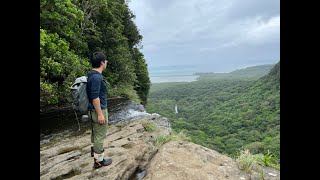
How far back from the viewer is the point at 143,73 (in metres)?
29.2

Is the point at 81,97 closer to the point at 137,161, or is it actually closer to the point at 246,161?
the point at 137,161

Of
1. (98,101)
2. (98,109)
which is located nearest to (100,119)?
(98,109)

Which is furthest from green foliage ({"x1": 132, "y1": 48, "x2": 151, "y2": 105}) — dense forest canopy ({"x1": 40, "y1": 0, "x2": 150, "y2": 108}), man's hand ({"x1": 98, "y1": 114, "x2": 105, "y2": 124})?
man's hand ({"x1": 98, "y1": 114, "x2": 105, "y2": 124})

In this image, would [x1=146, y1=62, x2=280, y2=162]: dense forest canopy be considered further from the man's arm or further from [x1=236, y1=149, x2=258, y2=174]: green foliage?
the man's arm

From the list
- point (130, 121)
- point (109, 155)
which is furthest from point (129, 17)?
point (109, 155)

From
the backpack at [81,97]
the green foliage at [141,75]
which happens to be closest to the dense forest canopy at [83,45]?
the green foliage at [141,75]

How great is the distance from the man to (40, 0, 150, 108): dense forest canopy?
205 inches

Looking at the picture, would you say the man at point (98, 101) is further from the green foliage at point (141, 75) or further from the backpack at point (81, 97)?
the green foliage at point (141, 75)

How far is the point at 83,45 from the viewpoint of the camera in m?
16.9

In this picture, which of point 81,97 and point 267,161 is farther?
point 267,161

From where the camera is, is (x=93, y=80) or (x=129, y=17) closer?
(x=93, y=80)

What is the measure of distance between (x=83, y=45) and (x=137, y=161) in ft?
40.4
